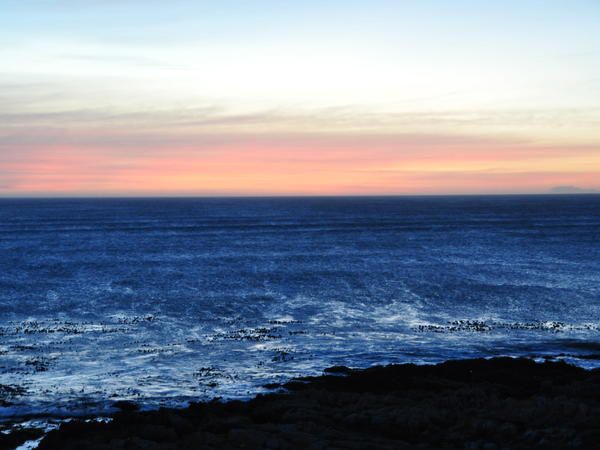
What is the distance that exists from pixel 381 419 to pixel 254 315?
22849 millimetres

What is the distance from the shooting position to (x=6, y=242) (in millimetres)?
100500

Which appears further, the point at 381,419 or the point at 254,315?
the point at 254,315

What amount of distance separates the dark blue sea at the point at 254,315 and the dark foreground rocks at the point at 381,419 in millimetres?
3180

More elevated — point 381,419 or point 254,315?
point 381,419

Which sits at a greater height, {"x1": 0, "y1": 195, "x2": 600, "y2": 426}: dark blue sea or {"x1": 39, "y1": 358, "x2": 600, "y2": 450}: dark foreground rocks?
{"x1": 39, "y1": 358, "x2": 600, "y2": 450}: dark foreground rocks

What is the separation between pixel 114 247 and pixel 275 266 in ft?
111

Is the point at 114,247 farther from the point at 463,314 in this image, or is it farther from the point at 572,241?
the point at 572,241

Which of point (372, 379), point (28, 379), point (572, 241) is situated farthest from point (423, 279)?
point (572, 241)

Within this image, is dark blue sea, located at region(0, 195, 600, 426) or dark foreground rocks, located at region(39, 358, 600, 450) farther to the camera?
dark blue sea, located at region(0, 195, 600, 426)

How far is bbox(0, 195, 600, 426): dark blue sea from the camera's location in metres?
27.7

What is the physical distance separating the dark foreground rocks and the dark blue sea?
3.18 metres

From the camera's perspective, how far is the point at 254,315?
42219mm

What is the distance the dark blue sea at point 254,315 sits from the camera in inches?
1089

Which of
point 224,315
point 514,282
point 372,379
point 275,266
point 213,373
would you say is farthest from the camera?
point 275,266
